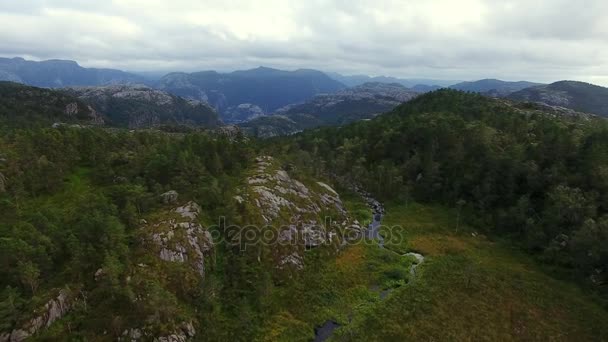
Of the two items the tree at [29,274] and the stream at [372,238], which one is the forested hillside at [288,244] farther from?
the stream at [372,238]

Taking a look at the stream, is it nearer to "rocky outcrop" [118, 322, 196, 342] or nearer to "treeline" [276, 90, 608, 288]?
"treeline" [276, 90, 608, 288]

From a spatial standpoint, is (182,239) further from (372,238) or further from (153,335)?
(372,238)

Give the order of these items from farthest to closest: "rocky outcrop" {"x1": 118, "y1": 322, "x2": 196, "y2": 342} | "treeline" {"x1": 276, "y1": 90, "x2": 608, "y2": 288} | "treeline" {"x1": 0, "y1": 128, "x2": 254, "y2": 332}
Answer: "treeline" {"x1": 276, "y1": 90, "x2": 608, "y2": 288} < "treeline" {"x1": 0, "y1": 128, "x2": 254, "y2": 332} < "rocky outcrop" {"x1": 118, "y1": 322, "x2": 196, "y2": 342}

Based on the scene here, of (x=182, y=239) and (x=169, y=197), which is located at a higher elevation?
(x=169, y=197)

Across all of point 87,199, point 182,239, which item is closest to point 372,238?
point 182,239

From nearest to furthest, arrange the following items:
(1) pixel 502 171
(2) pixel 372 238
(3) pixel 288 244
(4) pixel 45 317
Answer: (4) pixel 45 317
(3) pixel 288 244
(2) pixel 372 238
(1) pixel 502 171

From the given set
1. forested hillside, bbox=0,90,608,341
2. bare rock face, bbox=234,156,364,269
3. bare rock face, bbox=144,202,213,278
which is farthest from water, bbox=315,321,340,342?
bare rock face, bbox=144,202,213,278

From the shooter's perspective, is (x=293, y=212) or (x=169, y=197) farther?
(x=293, y=212)
